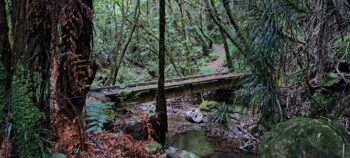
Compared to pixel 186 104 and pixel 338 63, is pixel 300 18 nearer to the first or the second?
pixel 338 63

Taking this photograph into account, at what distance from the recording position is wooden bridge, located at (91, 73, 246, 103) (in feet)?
20.1

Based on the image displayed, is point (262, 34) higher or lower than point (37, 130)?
higher

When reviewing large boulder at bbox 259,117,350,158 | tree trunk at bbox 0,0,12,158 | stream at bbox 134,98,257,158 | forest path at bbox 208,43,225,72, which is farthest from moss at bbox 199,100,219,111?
tree trunk at bbox 0,0,12,158

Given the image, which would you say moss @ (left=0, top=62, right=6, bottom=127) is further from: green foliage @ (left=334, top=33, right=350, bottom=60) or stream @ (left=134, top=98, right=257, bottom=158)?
stream @ (left=134, top=98, right=257, bottom=158)

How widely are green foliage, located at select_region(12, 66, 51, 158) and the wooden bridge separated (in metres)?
4.21

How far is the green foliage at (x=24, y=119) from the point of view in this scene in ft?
5.13

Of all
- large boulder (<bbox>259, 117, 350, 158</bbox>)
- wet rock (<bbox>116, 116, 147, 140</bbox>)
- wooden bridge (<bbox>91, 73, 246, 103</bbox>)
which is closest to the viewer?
large boulder (<bbox>259, 117, 350, 158</bbox>)

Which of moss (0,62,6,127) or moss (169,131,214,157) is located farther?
moss (169,131,214,157)

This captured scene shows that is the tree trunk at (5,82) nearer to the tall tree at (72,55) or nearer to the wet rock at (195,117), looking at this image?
the tall tree at (72,55)

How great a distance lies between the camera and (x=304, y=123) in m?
3.22

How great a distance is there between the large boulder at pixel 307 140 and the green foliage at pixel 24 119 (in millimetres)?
2287

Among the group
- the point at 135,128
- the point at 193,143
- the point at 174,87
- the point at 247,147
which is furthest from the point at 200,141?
the point at 135,128

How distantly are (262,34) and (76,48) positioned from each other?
2.47 m

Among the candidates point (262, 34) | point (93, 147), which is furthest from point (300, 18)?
point (93, 147)
